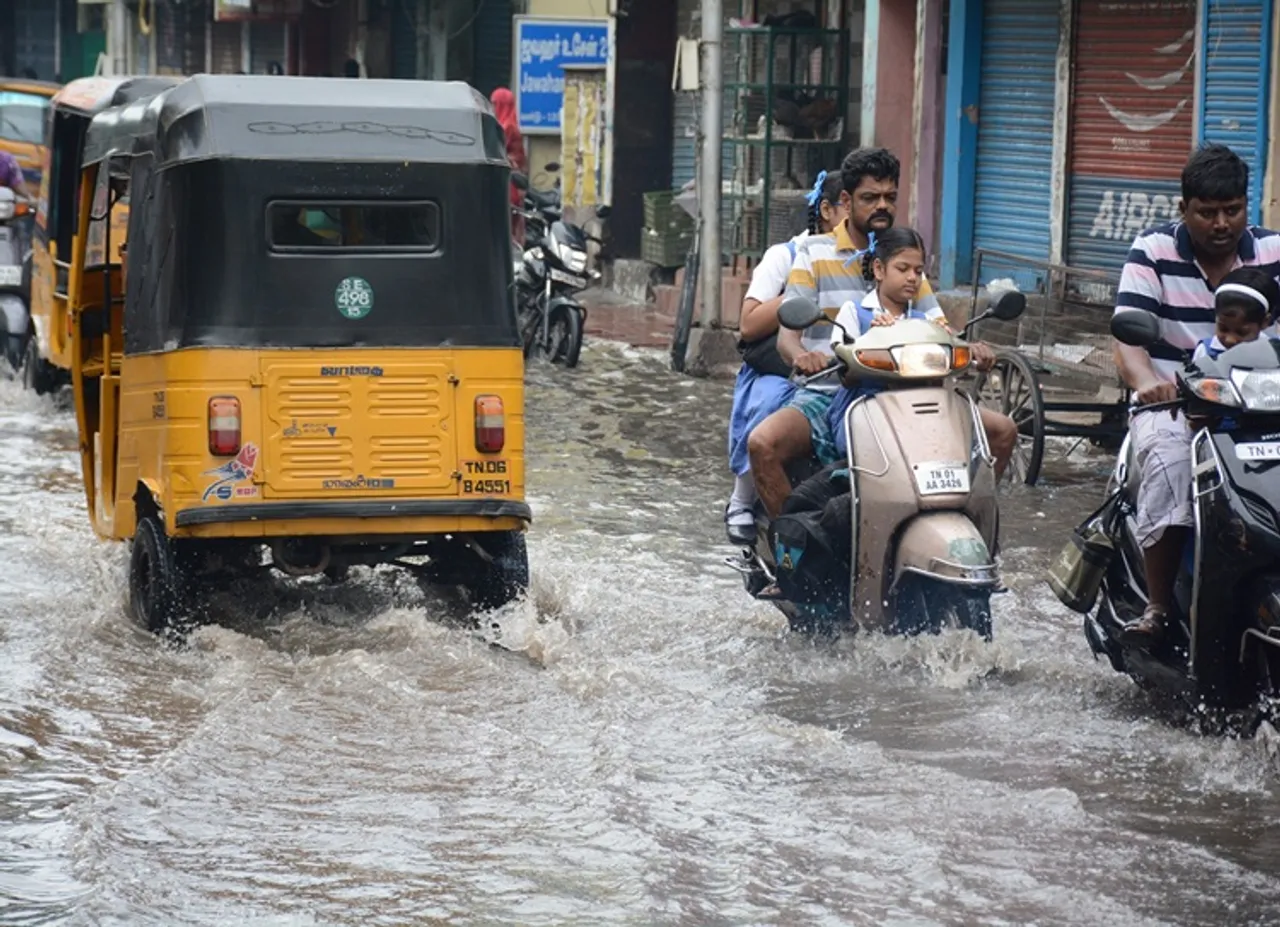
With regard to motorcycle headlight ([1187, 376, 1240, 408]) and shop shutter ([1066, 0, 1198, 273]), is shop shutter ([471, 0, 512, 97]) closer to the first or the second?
shop shutter ([1066, 0, 1198, 273])

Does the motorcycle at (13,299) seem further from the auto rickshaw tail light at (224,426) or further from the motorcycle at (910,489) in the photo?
the motorcycle at (910,489)

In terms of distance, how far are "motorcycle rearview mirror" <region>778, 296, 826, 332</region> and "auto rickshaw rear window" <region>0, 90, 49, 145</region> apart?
13.5 meters

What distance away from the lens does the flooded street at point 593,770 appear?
200 inches

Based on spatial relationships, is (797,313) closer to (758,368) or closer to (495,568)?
(758,368)

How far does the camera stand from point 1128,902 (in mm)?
4965

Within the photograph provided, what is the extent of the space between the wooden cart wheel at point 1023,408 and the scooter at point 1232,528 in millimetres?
5174

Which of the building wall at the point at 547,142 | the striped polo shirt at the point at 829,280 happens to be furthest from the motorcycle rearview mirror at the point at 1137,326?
the building wall at the point at 547,142

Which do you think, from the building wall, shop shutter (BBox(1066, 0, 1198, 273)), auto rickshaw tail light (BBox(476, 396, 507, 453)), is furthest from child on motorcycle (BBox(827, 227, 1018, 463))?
the building wall

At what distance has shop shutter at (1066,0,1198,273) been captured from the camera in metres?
15.0

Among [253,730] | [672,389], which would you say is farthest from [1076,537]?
[672,389]

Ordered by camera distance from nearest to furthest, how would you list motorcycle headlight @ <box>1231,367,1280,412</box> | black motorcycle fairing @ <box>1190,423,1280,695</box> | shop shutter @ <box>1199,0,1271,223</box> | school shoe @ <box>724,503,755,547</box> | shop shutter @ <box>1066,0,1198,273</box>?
black motorcycle fairing @ <box>1190,423,1280,695</box>
motorcycle headlight @ <box>1231,367,1280,412</box>
school shoe @ <box>724,503,755,547</box>
shop shutter @ <box>1199,0,1271,223</box>
shop shutter @ <box>1066,0,1198,273</box>

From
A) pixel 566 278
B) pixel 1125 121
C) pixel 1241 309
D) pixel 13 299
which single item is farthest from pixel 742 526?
pixel 566 278

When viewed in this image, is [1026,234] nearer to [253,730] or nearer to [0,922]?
[253,730]

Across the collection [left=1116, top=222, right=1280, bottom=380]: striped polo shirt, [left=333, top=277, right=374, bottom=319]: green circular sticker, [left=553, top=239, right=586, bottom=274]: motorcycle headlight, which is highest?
[left=1116, top=222, right=1280, bottom=380]: striped polo shirt
